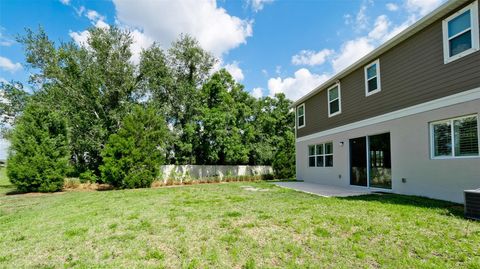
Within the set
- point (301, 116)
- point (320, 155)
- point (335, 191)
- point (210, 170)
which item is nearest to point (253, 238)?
point (335, 191)

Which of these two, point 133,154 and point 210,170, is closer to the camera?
point 133,154

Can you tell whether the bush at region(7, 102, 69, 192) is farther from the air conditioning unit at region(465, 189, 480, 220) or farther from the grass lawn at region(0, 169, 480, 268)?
the air conditioning unit at region(465, 189, 480, 220)

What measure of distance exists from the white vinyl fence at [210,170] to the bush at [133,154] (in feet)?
9.38

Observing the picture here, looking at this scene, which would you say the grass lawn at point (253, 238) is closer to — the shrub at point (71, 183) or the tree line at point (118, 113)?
the tree line at point (118, 113)

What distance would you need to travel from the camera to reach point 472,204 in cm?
436

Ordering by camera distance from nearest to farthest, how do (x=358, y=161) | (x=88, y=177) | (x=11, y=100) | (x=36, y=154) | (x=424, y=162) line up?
(x=424, y=162) < (x=358, y=161) < (x=36, y=154) < (x=88, y=177) < (x=11, y=100)

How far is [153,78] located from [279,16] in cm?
945

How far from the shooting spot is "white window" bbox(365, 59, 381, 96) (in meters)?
8.70

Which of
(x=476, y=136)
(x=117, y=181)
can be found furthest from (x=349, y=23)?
(x=117, y=181)

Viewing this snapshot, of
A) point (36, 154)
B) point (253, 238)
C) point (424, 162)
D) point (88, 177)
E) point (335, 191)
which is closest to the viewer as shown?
point (253, 238)

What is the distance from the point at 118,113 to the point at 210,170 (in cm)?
750

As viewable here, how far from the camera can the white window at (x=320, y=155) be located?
1160 cm

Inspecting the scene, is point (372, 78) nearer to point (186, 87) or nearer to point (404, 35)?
point (404, 35)

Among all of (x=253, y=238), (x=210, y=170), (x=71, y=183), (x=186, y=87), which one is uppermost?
(x=186, y=87)
